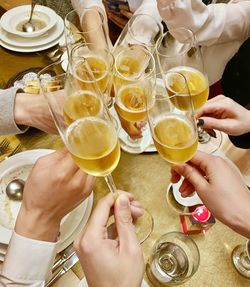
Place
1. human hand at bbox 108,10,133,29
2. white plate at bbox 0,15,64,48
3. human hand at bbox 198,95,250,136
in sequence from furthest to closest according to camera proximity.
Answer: human hand at bbox 108,10,133,29
white plate at bbox 0,15,64,48
human hand at bbox 198,95,250,136

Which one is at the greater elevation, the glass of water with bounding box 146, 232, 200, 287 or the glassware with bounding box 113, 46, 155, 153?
the glassware with bounding box 113, 46, 155, 153

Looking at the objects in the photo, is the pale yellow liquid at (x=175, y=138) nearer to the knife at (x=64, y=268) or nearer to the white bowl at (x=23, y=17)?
the knife at (x=64, y=268)

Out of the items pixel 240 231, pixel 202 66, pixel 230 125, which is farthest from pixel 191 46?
pixel 240 231

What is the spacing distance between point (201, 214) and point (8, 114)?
635 millimetres

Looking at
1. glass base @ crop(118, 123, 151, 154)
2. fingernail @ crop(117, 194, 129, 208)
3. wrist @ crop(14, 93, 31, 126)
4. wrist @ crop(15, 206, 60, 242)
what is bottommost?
glass base @ crop(118, 123, 151, 154)

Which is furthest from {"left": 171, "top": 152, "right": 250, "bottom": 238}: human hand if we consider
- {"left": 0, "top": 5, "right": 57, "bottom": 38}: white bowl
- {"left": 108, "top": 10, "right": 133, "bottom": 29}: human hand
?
{"left": 108, "top": 10, "right": 133, "bottom": 29}: human hand

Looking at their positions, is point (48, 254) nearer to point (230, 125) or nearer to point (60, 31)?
point (230, 125)

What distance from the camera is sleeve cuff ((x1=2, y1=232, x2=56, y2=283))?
29.9 inches

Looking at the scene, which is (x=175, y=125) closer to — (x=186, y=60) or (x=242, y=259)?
(x=186, y=60)

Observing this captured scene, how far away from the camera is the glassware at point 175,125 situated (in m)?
0.77

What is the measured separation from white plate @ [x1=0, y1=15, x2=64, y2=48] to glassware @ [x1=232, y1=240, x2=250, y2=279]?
3.40ft

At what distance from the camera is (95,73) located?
97 centimetres

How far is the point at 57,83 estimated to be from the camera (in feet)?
2.54

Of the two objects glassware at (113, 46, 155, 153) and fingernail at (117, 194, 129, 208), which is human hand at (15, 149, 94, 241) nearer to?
fingernail at (117, 194, 129, 208)
